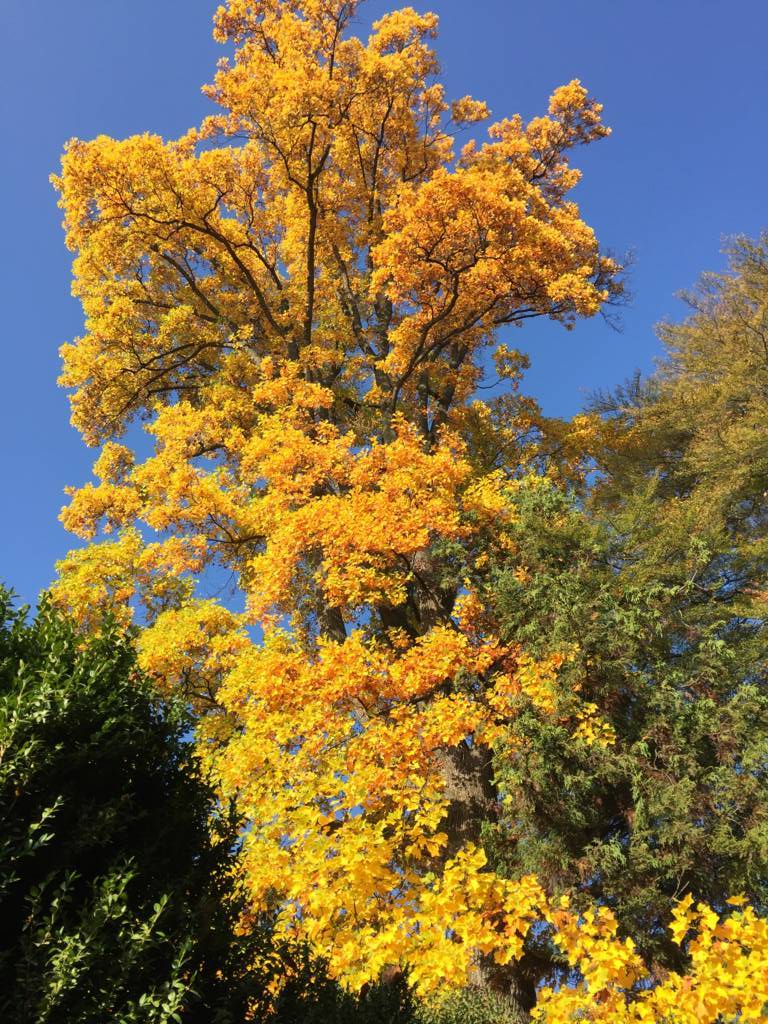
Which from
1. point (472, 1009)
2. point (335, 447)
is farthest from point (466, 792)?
point (335, 447)

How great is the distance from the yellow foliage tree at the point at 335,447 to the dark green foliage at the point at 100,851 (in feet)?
4.54

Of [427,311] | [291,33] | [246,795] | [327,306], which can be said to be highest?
[291,33]

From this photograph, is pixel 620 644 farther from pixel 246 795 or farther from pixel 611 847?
pixel 246 795

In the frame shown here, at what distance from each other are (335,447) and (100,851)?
9.56m

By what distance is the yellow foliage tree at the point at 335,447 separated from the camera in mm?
7254

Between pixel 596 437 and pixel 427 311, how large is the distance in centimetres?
576

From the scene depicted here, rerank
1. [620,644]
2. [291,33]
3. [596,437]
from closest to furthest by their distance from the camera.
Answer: [620,644] < [291,33] < [596,437]

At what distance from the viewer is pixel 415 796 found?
7141mm

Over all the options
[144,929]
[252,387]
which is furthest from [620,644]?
[252,387]

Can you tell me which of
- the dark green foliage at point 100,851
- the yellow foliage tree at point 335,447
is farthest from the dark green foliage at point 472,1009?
the dark green foliage at point 100,851

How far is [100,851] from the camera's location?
4.65 meters

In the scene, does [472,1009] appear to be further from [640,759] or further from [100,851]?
[100,851]

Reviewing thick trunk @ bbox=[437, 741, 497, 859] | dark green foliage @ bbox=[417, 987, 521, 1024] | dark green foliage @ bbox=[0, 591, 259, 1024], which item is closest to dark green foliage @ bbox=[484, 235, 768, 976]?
dark green foliage @ bbox=[417, 987, 521, 1024]

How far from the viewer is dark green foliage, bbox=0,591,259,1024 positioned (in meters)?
3.87
